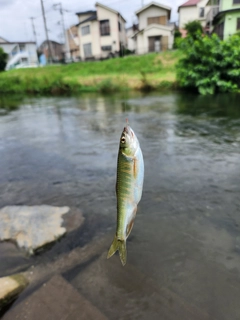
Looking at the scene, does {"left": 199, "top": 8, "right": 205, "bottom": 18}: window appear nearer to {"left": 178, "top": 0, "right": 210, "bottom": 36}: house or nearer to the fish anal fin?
{"left": 178, "top": 0, "right": 210, "bottom": 36}: house

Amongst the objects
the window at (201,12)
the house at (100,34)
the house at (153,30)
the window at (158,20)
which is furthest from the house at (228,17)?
the house at (100,34)

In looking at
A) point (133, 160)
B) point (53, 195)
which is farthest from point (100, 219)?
point (133, 160)

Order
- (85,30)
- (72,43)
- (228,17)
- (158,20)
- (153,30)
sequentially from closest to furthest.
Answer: (228,17)
(153,30)
(158,20)
(85,30)
(72,43)

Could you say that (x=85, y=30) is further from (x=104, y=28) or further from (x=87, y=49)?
(x=104, y=28)

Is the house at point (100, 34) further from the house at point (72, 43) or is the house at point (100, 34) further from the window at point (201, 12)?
the window at point (201, 12)

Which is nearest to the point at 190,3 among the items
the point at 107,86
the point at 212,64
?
the point at 107,86

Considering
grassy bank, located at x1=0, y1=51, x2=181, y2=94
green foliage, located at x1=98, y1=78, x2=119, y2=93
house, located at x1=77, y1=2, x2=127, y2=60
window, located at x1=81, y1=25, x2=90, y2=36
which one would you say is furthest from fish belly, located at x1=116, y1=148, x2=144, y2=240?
window, located at x1=81, y1=25, x2=90, y2=36
